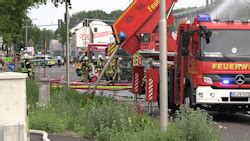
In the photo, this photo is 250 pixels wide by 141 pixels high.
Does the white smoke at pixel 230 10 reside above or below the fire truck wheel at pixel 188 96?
above

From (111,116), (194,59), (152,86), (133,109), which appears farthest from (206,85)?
(111,116)

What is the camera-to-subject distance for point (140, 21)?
56.3 feet

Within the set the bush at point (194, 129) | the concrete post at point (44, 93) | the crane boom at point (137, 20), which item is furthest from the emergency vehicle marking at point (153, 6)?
the bush at point (194, 129)

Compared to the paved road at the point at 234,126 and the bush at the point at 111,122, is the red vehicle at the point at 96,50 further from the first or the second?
the bush at the point at 111,122

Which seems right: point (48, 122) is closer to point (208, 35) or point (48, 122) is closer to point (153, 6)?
point (208, 35)

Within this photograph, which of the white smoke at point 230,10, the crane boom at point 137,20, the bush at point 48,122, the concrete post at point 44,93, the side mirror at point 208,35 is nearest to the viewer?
the bush at point 48,122

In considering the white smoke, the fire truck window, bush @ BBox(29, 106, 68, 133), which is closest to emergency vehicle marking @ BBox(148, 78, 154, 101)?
the fire truck window

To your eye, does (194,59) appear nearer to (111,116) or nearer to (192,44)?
(192,44)

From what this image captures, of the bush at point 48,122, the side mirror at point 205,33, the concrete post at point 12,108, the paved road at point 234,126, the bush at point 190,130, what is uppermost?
the side mirror at point 205,33

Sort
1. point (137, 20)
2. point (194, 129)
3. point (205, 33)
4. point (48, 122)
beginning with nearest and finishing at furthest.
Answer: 1. point (194, 129)
2. point (48, 122)
3. point (205, 33)
4. point (137, 20)

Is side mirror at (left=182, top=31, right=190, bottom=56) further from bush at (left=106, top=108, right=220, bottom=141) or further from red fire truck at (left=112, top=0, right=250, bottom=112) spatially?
bush at (left=106, top=108, right=220, bottom=141)

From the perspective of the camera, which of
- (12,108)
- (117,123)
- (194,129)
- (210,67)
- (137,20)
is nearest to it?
(12,108)

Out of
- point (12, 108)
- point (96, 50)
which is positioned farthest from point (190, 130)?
point (96, 50)

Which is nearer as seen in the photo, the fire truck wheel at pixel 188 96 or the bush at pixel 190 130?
the bush at pixel 190 130
